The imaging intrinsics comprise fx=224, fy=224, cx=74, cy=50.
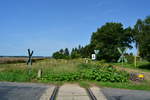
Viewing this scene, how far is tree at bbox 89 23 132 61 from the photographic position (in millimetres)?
60375

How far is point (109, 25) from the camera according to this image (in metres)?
64.0

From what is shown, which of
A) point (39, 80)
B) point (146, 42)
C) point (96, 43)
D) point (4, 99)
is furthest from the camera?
point (96, 43)

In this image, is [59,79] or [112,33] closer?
[59,79]

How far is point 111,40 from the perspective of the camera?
62156 mm

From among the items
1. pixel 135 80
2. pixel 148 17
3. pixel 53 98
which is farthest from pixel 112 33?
pixel 53 98

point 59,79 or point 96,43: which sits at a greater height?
point 96,43

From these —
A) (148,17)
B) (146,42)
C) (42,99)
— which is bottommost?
(42,99)

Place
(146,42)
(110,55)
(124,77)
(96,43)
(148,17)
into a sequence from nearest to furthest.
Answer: (124,77), (146,42), (148,17), (110,55), (96,43)

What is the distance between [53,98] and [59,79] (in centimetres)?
602

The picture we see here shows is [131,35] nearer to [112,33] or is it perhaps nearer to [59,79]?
[112,33]

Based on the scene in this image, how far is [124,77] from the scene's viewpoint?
52.6 feet

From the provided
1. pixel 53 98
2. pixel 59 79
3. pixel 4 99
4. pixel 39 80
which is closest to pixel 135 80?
pixel 59 79

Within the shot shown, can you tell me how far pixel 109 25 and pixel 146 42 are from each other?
105 feet

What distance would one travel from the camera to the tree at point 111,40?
60.4 metres
